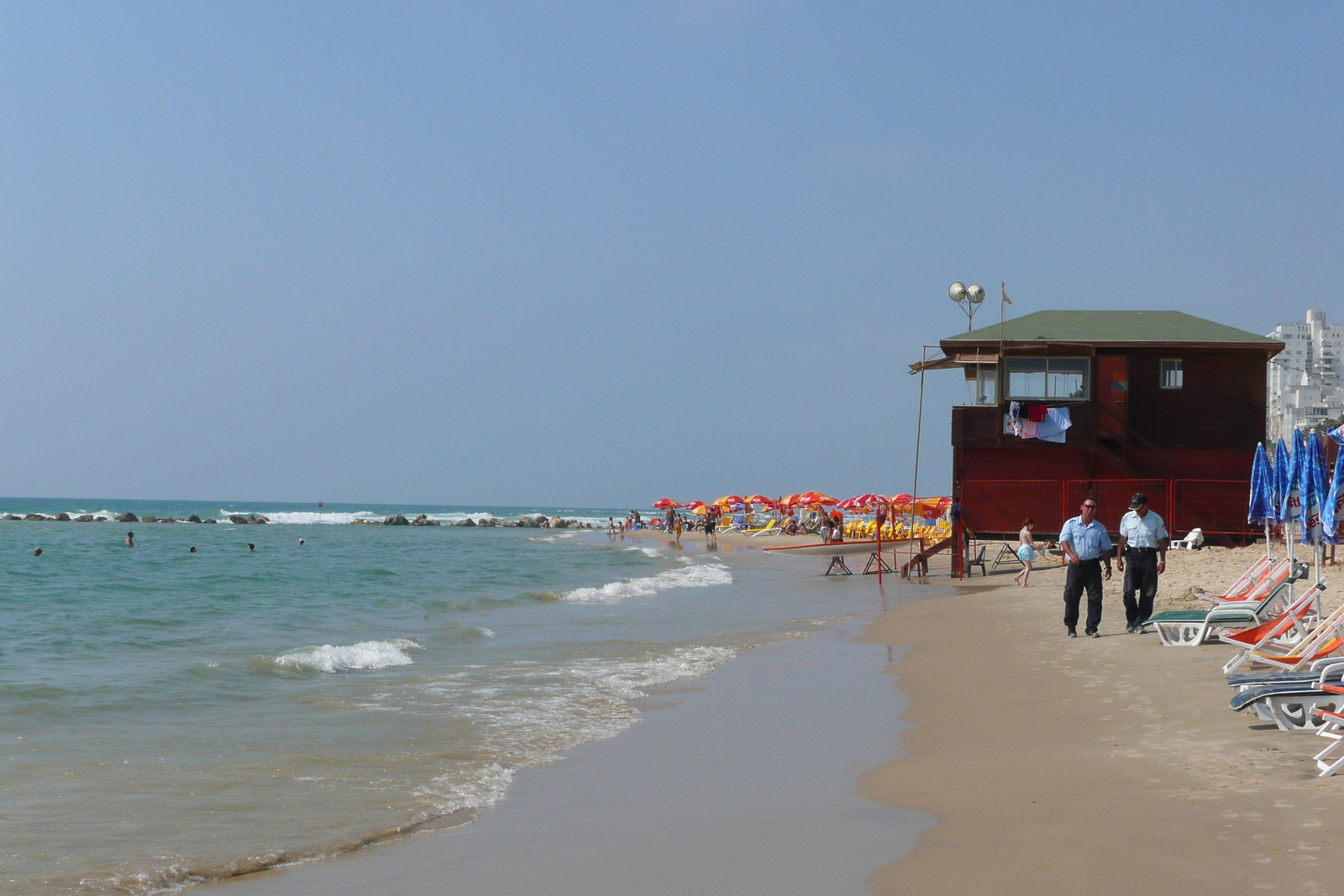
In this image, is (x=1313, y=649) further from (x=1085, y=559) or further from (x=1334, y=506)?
→ (x=1085, y=559)

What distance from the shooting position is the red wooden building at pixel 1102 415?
25.6 m

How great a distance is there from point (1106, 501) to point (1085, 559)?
13950 mm

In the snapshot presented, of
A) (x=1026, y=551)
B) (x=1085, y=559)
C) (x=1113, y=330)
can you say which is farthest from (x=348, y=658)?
(x=1113, y=330)

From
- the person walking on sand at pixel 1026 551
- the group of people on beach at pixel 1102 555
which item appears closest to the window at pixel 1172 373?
the person walking on sand at pixel 1026 551

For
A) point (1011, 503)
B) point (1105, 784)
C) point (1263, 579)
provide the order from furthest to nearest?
point (1011, 503), point (1263, 579), point (1105, 784)

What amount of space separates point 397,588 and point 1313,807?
23721 mm

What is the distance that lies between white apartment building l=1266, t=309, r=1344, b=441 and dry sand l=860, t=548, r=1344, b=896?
11695 cm

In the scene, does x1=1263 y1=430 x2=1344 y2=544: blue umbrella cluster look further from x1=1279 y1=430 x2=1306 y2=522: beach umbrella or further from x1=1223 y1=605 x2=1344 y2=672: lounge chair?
x1=1223 y1=605 x2=1344 y2=672: lounge chair

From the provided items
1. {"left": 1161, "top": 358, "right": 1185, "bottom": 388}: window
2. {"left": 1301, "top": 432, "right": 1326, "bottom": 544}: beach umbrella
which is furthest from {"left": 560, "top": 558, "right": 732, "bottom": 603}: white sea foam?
{"left": 1301, "top": 432, "right": 1326, "bottom": 544}: beach umbrella

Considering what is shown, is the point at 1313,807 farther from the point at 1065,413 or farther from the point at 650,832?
the point at 1065,413

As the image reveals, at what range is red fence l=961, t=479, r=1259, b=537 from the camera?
2464cm

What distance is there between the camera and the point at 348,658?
13.5 metres

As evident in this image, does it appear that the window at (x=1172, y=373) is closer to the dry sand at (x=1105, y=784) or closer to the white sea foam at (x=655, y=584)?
the white sea foam at (x=655, y=584)

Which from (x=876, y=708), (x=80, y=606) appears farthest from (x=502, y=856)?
(x=80, y=606)
